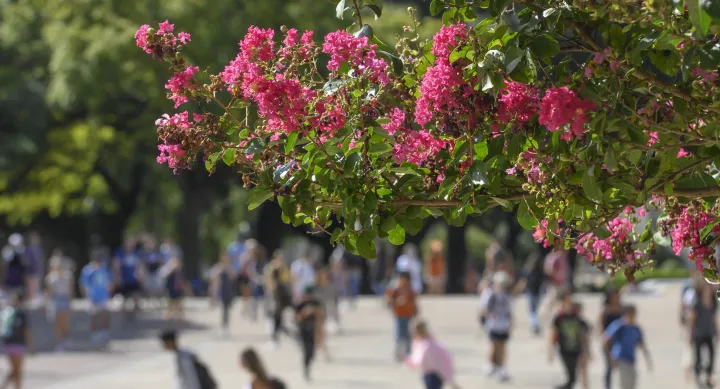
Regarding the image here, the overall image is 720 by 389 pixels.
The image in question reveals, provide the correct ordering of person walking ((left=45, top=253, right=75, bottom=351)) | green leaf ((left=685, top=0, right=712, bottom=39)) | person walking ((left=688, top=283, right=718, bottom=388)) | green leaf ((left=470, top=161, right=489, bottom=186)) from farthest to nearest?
person walking ((left=45, top=253, right=75, bottom=351))
person walking ((left=688, top=283, right=718, bottom=388))
green leaf ((left=470, top=161, right=489, bottom=186))
green leaf ((left=685, top=0, right=712, bottom=39))

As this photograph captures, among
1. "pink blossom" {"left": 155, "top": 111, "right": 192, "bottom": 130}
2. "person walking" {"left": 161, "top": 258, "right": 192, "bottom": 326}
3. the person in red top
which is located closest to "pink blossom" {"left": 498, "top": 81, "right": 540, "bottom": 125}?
"pink blossom" {"left": 155, "top": 111, "right": 192, "bottom": 130}

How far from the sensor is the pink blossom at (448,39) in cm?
416

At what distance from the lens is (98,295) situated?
911 inches

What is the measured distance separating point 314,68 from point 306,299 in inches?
600

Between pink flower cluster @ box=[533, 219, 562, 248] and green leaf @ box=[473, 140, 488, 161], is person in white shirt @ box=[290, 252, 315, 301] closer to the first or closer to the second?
pink flower cluster @ box=[533, 219, 562, 248]

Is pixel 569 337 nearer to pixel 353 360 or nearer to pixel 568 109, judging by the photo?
pixel 353 360

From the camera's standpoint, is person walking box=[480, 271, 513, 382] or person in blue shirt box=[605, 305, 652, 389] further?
person walking box=[480, 271, 513, 382]

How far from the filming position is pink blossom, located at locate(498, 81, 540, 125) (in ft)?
13.3

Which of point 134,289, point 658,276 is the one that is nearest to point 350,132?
point 134,289

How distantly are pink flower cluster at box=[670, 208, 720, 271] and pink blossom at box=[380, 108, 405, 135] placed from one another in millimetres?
1154

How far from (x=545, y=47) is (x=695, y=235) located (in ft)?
3.98

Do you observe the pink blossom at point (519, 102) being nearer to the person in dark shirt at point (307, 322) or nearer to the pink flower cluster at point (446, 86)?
the pink flower cluster at point (446, 86)

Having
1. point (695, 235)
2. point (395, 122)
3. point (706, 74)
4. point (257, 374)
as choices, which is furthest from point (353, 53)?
point (257, 374)

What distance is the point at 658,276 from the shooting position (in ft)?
162
